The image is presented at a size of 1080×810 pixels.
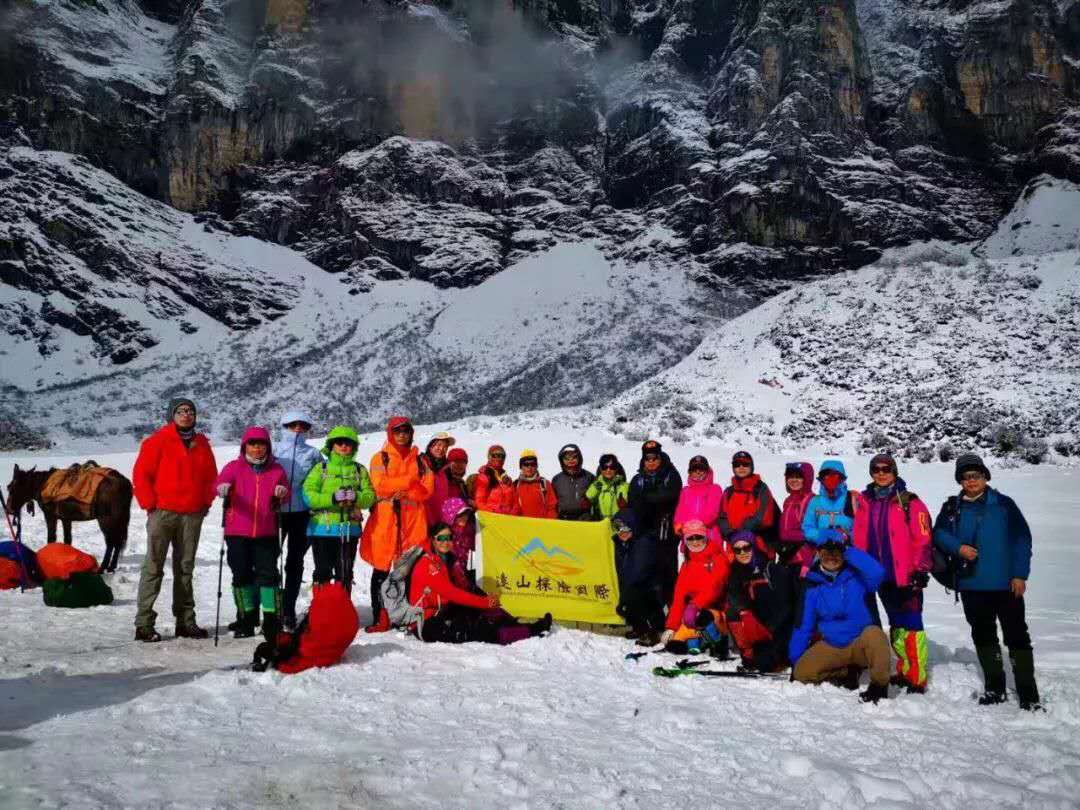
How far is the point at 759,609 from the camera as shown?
579 cm

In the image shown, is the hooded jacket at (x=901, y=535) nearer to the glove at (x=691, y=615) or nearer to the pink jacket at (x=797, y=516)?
the pink jacket at (x=797, y=516)

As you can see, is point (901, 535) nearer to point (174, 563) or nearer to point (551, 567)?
point (551, 567)

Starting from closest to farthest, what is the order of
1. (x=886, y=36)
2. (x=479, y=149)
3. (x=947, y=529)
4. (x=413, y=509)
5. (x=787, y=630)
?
(x=947, y=529) < (x=787, y=630) < (x=413, y=509) < (x=886, y=36) < (x=479, y=149)

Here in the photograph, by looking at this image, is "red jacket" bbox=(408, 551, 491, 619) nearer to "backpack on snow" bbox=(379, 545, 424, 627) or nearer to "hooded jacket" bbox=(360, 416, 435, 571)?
"backpack on snow" bbox=(379, 545, 424, 627)

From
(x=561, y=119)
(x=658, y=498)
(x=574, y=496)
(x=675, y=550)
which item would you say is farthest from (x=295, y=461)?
(x=561, y=119)

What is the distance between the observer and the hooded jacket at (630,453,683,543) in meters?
7.36

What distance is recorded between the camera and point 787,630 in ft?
18.6

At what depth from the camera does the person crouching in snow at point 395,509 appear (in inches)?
264

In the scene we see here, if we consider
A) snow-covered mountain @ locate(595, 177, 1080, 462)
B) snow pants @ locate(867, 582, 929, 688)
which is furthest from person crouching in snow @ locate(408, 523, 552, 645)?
snow-covered mountain @ locate(595, 177, 1080, 462)

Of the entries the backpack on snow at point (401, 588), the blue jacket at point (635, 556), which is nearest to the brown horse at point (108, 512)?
the backpack on snow at point (401, 588)

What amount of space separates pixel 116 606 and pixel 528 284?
2982 inches

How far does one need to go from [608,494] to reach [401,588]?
8.23 ft

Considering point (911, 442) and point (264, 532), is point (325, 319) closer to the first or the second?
point (911, 442)

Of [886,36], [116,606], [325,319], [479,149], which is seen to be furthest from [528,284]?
[116,606]
